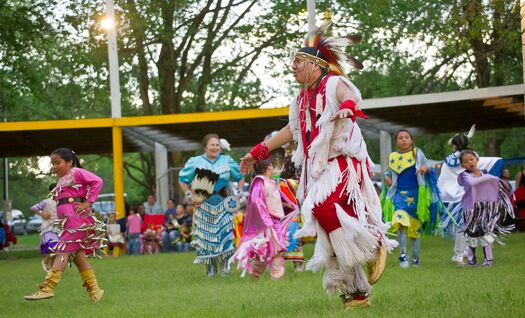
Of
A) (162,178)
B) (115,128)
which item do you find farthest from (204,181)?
(162,178)

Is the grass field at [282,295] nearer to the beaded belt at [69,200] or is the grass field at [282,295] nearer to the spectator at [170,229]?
the beaded belt at [69,200]

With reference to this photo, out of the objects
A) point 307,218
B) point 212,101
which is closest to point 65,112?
point 212,101

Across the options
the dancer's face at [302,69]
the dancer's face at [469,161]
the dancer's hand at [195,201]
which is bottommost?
the dancer's hand at [195,201]

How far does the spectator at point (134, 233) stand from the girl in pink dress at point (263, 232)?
11563 mm

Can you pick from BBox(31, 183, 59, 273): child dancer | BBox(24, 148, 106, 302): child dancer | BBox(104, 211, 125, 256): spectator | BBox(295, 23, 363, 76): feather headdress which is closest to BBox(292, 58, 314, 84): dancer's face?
BBox(295, 23, 363, 76): feather headdress

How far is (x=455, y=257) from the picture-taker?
12.4 meters

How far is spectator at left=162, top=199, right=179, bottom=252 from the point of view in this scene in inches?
893

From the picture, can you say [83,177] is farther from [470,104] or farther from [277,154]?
[470,104]

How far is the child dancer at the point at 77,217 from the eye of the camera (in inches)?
365

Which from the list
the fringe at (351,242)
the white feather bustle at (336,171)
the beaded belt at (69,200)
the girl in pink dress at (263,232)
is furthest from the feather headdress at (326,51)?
the girl in pink dress at (263,232)

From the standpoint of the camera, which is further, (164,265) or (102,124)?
(102,124)

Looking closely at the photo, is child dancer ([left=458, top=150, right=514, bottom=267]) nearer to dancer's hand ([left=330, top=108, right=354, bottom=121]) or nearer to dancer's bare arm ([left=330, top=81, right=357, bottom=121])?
dancer's bare arm ([left=330, top=81, right=357, bottom=121])

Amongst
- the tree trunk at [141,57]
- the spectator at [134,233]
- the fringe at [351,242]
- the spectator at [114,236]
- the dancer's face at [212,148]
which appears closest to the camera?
the fringe at [351,242]

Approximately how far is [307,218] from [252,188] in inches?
Answer: 188
